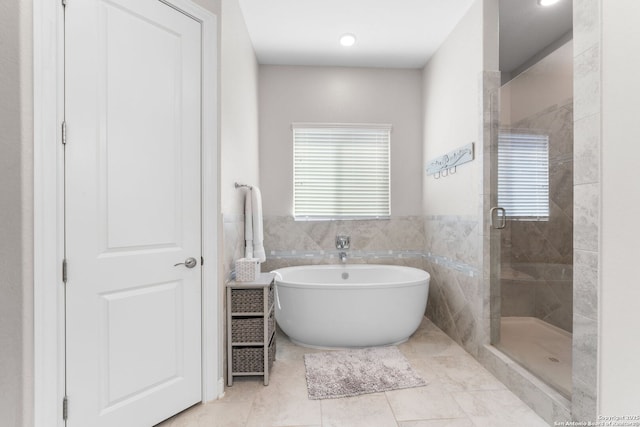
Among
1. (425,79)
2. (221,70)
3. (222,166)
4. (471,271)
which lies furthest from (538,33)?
(222,166)

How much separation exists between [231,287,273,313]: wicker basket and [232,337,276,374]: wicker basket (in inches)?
10.4

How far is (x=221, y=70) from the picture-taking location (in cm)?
196

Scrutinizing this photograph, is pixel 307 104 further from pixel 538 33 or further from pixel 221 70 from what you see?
pixel 538 33

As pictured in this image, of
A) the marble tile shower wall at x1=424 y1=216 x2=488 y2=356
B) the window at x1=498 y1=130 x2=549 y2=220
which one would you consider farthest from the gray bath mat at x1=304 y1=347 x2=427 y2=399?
the window at x1=498 y1=130 x2=549 y2=220

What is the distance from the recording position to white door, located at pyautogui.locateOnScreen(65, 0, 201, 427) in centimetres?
139

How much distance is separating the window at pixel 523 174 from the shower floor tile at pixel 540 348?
73 centimetres

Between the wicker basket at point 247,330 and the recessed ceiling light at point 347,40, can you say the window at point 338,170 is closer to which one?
the recessed ceiling light at point 347,40

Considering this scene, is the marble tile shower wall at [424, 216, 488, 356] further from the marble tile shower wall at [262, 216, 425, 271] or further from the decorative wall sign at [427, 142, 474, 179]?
the decorative wall sign at [427, 142, 474, 179]

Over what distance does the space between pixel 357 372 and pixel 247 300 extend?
93 centimetres

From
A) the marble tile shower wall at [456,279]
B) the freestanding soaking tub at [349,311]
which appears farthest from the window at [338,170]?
the freestanding soaking tub at [349,311]

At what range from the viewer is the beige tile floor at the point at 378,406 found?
168 cm

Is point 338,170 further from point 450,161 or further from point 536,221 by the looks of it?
point 536,221

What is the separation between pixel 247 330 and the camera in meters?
2.07

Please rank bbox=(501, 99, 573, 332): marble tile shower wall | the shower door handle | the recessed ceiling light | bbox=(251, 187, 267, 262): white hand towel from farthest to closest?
the recessed ceiling light < bbox=(251, 187, 267, 262): white hand towel < the shower door handle < bbox=(501, 99, 573, 332): marble tile shower wall
